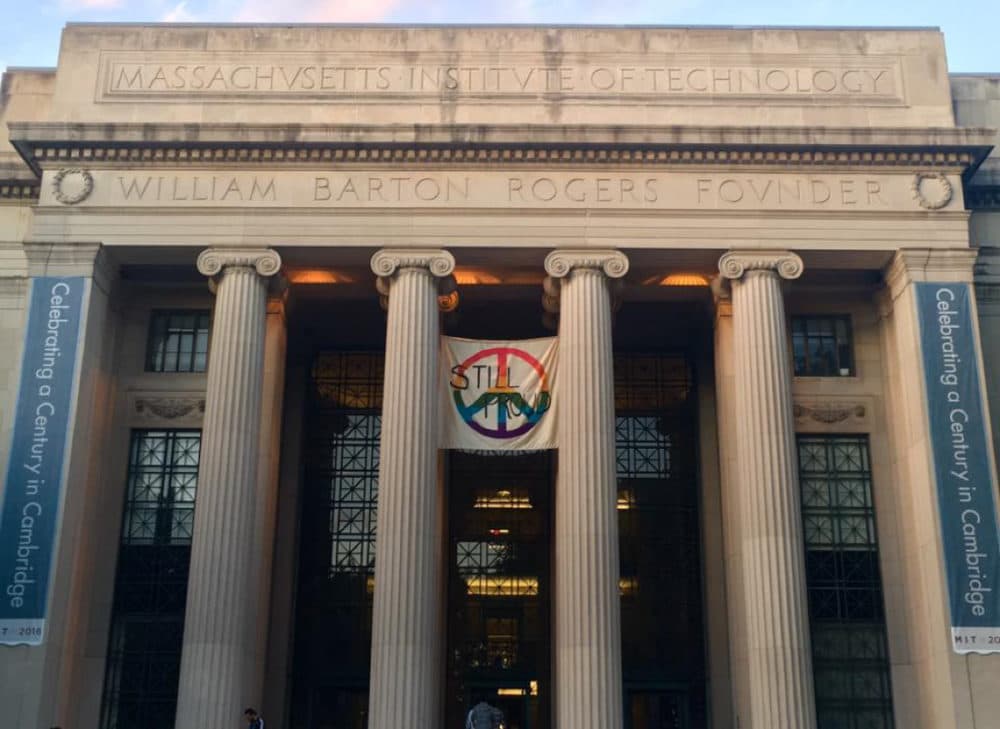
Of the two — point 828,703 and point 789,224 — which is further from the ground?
point 789,224

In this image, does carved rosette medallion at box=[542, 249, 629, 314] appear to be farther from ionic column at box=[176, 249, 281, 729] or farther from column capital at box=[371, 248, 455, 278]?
ionic column at box=[176, 249, 281, 729]

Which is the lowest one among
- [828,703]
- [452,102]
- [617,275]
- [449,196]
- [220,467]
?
[828,703]

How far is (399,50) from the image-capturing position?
27.4 metres

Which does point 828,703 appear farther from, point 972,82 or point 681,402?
point 972,82

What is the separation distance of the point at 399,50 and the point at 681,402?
1136 cm

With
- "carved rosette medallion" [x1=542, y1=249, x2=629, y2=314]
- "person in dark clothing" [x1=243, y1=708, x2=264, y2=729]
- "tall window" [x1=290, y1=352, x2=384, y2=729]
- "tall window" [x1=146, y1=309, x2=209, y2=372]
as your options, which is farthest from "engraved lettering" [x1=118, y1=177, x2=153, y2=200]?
"person in dark clothing" [x1=243, y1=708, x2=264, y2=729]

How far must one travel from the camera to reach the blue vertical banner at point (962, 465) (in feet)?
76.3

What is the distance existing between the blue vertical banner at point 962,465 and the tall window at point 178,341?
53.5 feet

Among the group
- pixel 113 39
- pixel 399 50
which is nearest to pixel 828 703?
pixel 399 50

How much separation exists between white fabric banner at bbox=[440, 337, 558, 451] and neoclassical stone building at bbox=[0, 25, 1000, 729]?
0.53 feet

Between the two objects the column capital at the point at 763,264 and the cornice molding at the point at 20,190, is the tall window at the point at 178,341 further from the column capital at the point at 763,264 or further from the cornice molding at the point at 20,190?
the column capital at the point at 763,264

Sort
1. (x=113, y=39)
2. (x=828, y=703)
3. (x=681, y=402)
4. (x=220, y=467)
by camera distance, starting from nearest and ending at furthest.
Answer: (x=220, y=467), (x=828, y=703), (x=113, y=39), (x=681, y=402)

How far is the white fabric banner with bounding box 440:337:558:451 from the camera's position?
81.1 ft

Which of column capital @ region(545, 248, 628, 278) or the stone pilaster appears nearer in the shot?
the stone pilaster
